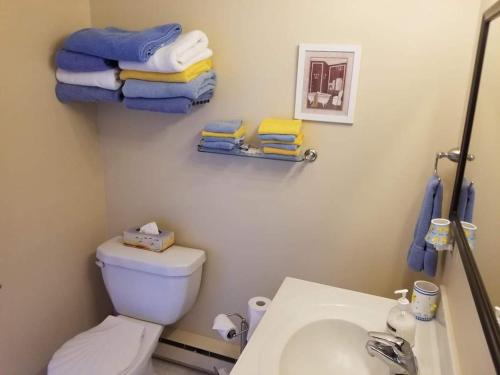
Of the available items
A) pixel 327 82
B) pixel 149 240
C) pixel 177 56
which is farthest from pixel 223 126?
pixel 149 240

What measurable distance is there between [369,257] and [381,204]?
24 cm

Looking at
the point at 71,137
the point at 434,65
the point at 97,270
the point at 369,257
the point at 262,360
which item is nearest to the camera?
the point at 262,360

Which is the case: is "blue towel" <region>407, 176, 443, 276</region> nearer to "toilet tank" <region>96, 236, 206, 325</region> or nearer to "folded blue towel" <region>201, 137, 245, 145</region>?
"folded blue towel" <region>201, 137, 245, 145</region>

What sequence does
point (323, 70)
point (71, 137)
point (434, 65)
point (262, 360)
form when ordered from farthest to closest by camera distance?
1. point (71, 137)
2. point (323, 70)
3. point (434, 65)
4. point (262, 360)

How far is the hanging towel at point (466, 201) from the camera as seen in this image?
38.6 inches

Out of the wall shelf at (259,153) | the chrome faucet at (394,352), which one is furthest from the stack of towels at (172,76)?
the chrome faucet at (394,352)

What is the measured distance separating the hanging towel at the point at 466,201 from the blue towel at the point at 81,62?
1366mm

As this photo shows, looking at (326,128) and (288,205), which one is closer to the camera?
(326,128)

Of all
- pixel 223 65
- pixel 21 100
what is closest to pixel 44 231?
pixel 21 100

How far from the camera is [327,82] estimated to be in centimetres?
147

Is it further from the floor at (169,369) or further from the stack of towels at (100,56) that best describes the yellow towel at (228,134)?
the floor at (169,369)

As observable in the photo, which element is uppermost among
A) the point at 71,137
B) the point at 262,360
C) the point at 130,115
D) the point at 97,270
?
the point at 130,115

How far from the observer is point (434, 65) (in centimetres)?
133

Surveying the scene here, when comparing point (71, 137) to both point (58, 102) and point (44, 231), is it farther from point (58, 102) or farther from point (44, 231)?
point (44, 231)
